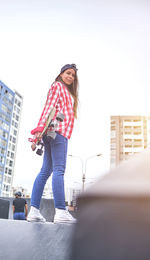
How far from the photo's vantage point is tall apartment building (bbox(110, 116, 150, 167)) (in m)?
72.9

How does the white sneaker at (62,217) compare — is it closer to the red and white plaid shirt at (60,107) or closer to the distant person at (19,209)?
the red and white plaid shirt at (60,107)

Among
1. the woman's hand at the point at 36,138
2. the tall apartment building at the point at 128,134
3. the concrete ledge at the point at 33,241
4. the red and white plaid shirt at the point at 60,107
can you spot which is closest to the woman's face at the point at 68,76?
the red and white plaid shirt at the point at 60,107

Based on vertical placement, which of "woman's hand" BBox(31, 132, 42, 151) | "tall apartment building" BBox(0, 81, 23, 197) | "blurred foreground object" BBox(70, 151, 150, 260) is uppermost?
"tall apartment building" BBox(0, 81, 23, 197)

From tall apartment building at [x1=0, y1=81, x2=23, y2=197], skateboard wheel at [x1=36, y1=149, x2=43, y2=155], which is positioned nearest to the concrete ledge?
skateboard wheel at [x1=36, y1=149, x2=43, y2=155]

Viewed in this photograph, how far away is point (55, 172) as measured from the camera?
227 cm

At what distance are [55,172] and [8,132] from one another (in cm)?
6527

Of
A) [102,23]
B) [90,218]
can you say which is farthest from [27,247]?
[102,23]

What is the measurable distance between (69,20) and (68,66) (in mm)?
7698

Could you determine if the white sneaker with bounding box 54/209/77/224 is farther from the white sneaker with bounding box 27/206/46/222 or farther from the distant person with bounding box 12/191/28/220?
the distant person with bounding box 12/191/28/220

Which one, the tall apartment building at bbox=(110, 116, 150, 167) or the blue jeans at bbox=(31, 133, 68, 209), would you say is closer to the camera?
the blue jeans at bbox=(31, 133, 68, 209)

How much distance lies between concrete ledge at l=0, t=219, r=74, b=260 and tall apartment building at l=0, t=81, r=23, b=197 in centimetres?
6274

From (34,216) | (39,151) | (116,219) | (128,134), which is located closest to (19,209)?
(39,151)

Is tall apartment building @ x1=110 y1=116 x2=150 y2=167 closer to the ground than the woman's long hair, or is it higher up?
higher up

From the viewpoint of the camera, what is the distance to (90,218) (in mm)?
245
